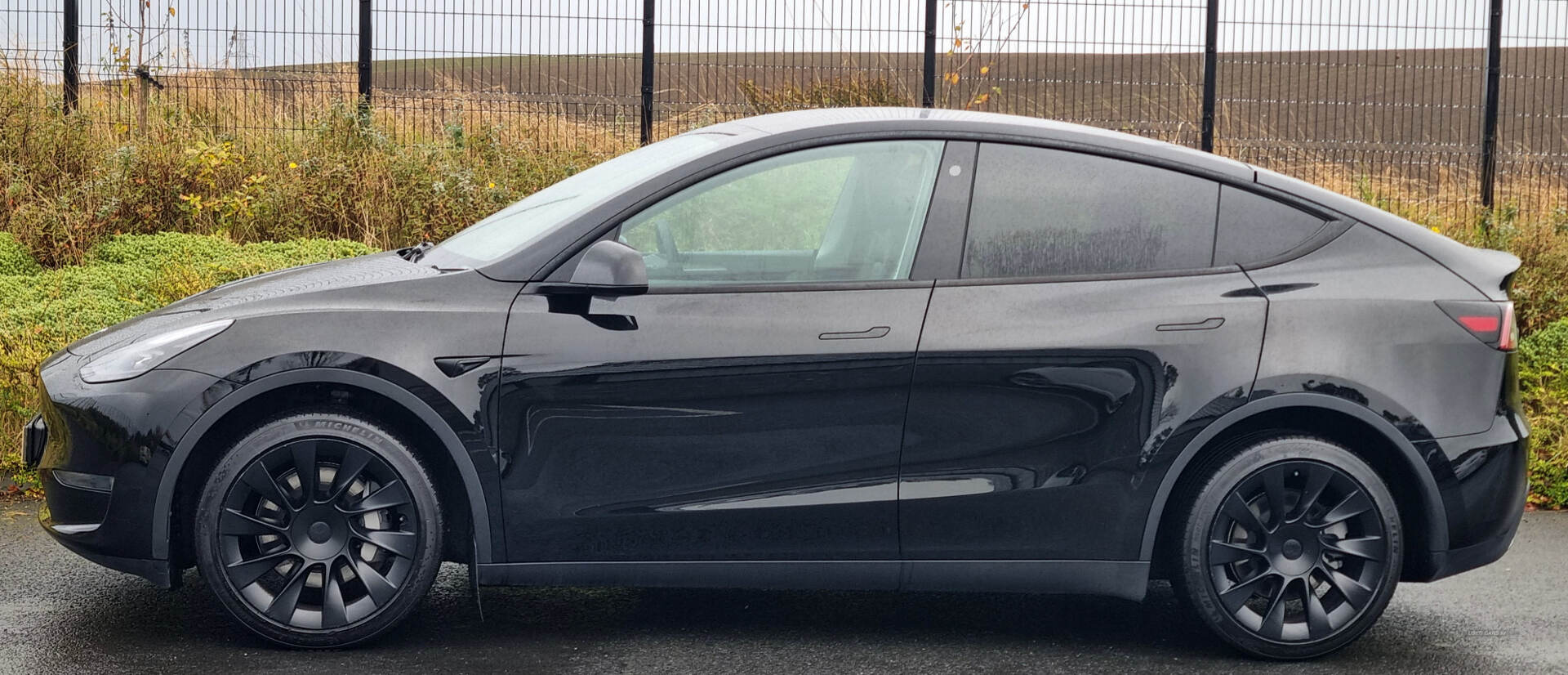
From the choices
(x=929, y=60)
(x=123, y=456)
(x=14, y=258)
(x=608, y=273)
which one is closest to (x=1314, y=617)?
(x=608, y=273)

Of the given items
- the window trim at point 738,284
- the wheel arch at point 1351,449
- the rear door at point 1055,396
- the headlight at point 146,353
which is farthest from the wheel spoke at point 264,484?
the wheel arch at point 1351,449

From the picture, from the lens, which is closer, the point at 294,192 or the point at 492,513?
the point at 492,513

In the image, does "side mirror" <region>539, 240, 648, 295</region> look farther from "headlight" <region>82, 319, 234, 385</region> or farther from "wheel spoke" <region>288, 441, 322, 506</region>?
"headlight" <region>82, 319, 234, 385</region>

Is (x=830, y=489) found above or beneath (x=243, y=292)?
beneath

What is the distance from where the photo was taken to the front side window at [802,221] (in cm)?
416

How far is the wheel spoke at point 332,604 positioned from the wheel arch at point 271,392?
42cm

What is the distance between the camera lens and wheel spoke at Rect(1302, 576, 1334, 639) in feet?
13.8

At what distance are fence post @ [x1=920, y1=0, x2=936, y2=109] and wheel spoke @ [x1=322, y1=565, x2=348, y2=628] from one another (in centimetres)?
825

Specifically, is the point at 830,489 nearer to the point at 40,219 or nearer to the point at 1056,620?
the point at 1056,620

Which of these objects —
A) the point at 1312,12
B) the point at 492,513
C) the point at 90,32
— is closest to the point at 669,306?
the point at 492,513

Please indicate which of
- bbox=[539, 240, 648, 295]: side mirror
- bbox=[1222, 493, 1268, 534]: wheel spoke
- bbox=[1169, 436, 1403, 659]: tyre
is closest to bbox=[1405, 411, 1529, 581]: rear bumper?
bbox=[1169, 436, 1403, 659]: tyre

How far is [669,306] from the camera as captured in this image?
404cm

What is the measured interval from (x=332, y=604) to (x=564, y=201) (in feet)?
4.45

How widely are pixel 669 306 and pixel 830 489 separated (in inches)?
26.4
